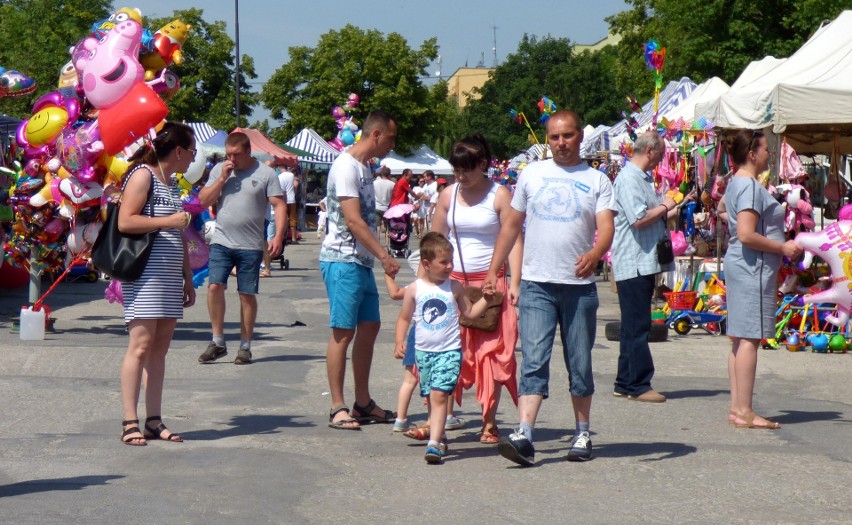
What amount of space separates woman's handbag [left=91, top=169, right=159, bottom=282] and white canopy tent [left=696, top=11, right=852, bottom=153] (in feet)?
24.0

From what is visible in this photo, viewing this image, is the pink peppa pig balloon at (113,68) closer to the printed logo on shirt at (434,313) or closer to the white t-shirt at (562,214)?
the printed logo on shirt at (434,313)

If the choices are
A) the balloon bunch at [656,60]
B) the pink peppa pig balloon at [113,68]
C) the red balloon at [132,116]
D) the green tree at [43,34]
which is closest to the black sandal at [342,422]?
the red balloon at [132,116]

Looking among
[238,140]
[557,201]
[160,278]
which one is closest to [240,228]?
[238,140]

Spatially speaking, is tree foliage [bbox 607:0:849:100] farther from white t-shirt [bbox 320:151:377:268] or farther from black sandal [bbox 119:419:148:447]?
black sandal [bbox 119:419:148:447]

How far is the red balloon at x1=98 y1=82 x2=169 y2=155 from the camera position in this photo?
8.20 meters

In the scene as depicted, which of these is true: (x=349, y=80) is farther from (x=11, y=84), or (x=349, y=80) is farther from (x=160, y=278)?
(x=160, y=278)

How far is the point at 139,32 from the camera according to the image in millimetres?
9109

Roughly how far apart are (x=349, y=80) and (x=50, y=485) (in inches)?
2228

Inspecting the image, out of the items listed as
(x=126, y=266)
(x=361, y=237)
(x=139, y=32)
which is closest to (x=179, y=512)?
(x=126, y=266)

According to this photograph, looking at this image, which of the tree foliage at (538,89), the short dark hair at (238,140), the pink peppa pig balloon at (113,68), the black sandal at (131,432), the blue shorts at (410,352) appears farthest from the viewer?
the tree foliage at (538,89)

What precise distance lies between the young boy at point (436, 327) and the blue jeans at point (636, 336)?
8.08ft

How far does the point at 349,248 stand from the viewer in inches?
301

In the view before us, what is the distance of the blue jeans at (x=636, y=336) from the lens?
8.96m

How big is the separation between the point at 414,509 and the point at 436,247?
5.17ft
